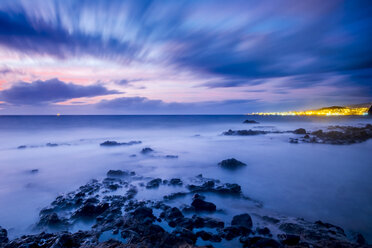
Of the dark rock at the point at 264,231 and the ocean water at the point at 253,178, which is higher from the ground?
the dark rock at the point at 264,231

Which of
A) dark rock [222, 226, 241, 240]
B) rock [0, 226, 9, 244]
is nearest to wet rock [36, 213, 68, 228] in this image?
rock [0, 226, 9, 244]

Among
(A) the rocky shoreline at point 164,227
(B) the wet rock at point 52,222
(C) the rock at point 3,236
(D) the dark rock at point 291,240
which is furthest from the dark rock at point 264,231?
(C) the rock at point 3,236

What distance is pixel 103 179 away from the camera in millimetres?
9977

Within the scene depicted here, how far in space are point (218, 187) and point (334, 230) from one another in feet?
13.6

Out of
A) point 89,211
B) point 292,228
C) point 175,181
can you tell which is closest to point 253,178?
point 175,181

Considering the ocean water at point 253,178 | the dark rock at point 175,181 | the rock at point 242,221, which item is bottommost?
the ocean water at point 253,178

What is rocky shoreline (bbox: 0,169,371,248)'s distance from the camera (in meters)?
4.45

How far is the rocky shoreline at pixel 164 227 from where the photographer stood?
4.45 metres

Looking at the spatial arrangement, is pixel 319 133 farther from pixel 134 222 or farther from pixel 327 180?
pixel 134 222

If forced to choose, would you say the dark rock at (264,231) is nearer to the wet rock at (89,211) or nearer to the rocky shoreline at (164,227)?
the rocky shoreline at (164,227)

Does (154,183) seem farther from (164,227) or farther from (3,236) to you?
(3,236)

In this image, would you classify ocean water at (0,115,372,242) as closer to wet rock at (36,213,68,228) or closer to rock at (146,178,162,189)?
wet rock at (36,213,68,228)

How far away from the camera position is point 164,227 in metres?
5.55

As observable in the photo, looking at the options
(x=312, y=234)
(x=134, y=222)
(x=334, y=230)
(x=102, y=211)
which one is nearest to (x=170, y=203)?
(x=134, y=222)
